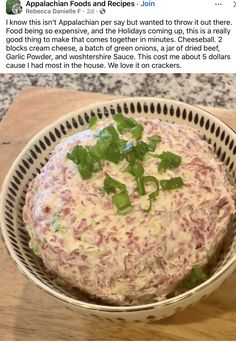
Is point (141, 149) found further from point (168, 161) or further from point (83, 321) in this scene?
point (83, 321)

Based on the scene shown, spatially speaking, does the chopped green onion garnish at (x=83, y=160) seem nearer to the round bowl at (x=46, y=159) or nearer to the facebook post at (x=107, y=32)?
the round bowl at (x=46, y=159)

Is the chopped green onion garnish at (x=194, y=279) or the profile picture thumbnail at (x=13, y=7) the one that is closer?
the chopped green onion garnish at (x=194, y=279)

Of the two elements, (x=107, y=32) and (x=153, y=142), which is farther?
(x=107, y=32)

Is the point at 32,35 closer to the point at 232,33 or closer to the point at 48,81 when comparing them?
the point at 48,81

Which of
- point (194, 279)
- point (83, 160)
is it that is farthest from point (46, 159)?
point (194, 279)

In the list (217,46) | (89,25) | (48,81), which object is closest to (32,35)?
(89,25)

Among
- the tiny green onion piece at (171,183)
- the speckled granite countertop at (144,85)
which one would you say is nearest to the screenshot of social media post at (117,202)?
the tiny green onion piece at (171,183)

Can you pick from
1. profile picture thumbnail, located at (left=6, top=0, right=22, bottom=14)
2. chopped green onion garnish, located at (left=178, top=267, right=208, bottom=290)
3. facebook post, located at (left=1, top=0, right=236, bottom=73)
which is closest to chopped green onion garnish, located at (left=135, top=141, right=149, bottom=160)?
chopped green onion garnish, located at (left=178, top=267, right=208, bottom=290)
